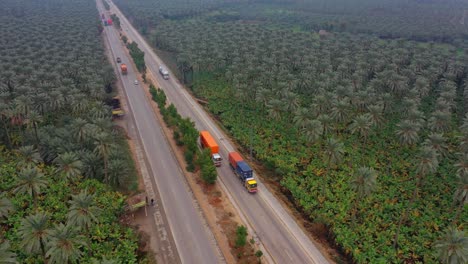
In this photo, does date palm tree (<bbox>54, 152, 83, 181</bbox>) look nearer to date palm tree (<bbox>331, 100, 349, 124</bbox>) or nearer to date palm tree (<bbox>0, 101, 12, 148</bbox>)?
date palm tree (<bbox>0, 101, 12, 148</bbox>)

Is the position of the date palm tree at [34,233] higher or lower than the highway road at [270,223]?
higher

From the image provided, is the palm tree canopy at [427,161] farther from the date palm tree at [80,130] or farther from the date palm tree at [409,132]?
the date palm tree at [80,130]

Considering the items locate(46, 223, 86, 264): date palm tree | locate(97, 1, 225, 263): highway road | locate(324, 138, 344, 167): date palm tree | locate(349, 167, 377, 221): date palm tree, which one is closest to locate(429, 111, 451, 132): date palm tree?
locate(324, 138, 344, 167): date palm tree

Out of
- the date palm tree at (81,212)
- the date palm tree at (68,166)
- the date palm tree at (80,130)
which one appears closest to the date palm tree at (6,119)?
the date palm tree at (80,130)

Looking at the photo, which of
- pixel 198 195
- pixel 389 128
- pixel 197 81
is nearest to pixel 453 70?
pixel 389 128

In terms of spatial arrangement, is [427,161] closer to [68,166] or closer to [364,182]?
[364,182]

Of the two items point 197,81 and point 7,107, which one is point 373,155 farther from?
point 7,107
